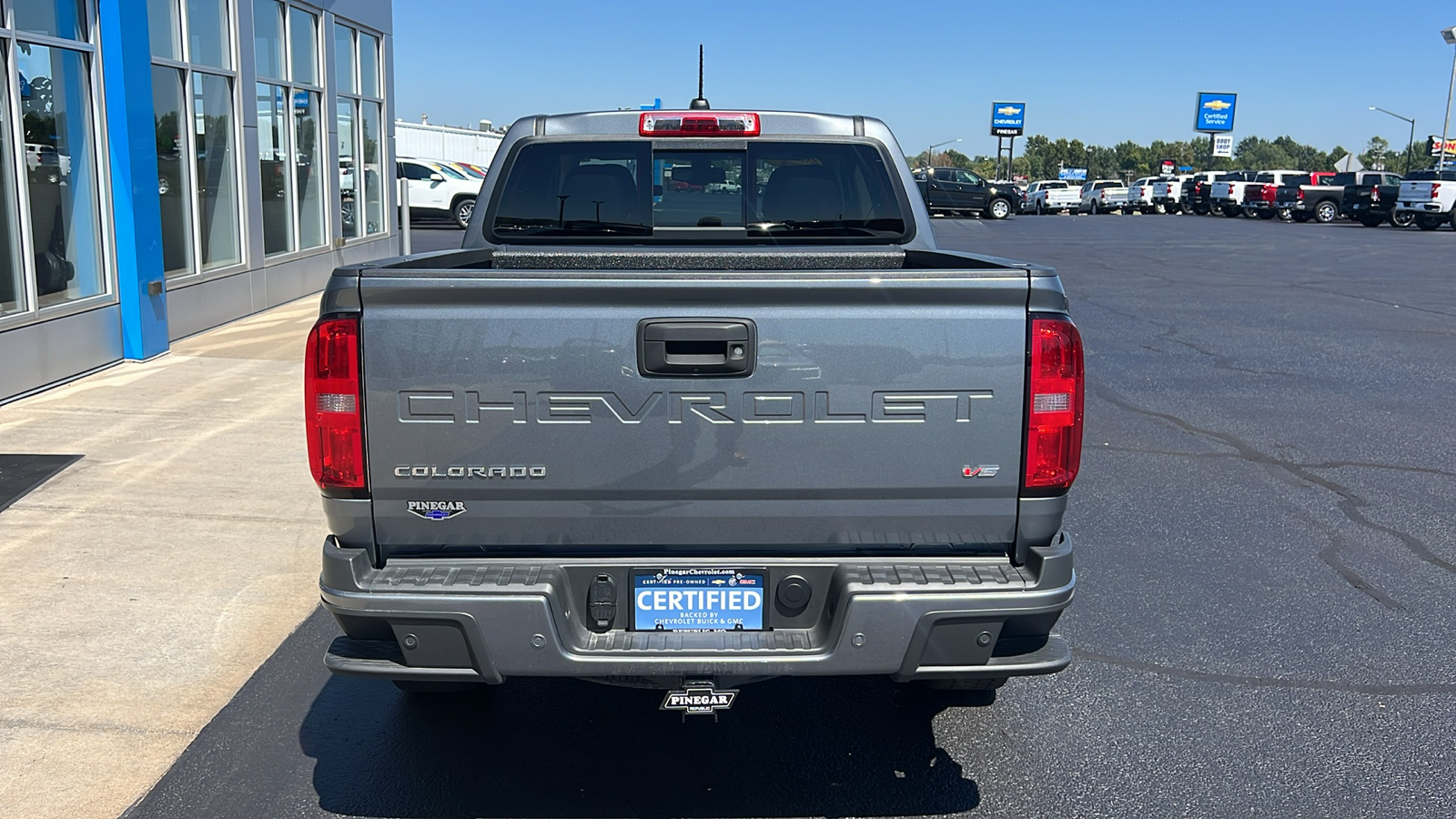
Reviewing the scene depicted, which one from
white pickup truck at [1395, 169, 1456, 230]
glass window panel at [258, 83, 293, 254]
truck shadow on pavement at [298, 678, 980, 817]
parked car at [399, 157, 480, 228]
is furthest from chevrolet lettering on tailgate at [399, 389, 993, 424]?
white pickup truck at [1395, 169, 1456, 230]

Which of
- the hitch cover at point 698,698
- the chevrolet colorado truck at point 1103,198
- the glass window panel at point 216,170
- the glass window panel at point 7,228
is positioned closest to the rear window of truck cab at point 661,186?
the hitch cover at point 698,698

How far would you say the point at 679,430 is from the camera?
314 cm

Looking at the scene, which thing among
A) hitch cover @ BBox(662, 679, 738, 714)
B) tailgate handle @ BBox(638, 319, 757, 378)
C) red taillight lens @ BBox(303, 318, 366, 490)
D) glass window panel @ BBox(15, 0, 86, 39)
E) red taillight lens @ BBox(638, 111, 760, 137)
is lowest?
hitch cover @ BBox(662, 679, 738, 714)

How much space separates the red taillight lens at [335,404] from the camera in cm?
310

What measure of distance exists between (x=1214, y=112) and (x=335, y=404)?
9811cm

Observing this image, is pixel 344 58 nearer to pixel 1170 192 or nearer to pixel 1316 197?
pixel 1316 197

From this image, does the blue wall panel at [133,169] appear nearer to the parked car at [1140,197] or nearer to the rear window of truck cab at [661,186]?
the rear window of truck cab at [661,186]

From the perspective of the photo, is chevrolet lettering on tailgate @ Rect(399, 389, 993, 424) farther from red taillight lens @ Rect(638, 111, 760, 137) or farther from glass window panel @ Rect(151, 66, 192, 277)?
glass window panel @ Rect(151, 66, 192, 277)

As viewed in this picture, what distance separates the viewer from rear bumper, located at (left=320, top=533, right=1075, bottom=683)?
314cm

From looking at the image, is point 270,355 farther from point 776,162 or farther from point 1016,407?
point 1016,407

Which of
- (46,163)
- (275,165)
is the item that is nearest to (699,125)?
(46,163)

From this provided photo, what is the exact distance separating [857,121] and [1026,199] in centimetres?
5570

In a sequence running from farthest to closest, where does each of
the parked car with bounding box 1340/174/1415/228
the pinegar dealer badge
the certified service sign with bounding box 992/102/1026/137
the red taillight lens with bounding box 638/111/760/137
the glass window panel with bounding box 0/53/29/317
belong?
1. the certified service sign with bounding box 992/102/1026/137
2. the parked car with bounding box 1340/174/1415/228
3. the glass window panel with bounding box 0/53/29/317
4. the red taillight lens with bounding box 638/111/760/137
5. the pinegar dealer badge

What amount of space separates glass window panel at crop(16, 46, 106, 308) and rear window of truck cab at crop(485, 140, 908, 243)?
21.4 ft
